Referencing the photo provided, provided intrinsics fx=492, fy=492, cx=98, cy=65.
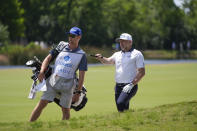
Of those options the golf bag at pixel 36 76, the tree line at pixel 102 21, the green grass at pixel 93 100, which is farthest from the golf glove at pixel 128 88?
the tree line at pixel 102 21

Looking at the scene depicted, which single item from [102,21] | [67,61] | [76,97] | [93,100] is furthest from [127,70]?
[102,21]

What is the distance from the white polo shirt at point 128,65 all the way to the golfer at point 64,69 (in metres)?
1.37

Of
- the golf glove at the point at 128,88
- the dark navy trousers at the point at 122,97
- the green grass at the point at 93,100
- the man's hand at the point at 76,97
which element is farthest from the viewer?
the green grass at the point at 93,100

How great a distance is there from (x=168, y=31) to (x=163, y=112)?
87.7 meters

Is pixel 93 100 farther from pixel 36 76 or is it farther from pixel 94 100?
pixel 36 76

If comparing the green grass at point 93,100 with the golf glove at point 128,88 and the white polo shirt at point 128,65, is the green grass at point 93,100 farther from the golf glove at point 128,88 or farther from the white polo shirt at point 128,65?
the white polo shirt at point 128,65

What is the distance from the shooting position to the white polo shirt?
9391 millimetres

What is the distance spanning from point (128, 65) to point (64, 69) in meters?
1.70

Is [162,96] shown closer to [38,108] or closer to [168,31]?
[38,108]

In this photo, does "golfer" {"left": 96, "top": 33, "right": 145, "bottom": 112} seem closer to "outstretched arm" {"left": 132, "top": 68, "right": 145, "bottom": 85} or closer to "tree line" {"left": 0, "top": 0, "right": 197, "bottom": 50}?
"outstretched arm" {"left": 132, "top": 68, "right": 145, "bottom": 85}

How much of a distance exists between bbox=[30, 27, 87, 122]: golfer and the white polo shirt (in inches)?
53.9

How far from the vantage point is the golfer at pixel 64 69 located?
816 cm

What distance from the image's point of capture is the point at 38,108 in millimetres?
8273

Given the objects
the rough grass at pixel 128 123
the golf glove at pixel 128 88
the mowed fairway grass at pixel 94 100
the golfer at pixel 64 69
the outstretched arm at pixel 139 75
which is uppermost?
the golfer at pixel 64 69
